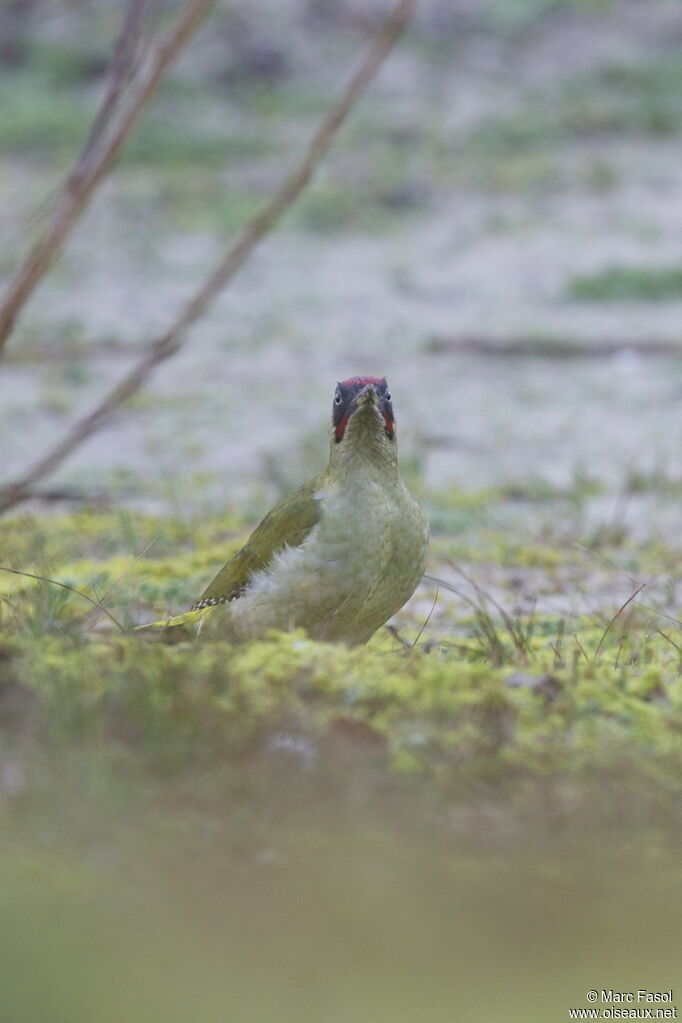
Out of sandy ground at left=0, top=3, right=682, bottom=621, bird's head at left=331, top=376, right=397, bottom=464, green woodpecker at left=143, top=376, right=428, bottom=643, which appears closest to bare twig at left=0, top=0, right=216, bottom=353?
green woodpecker at left=143, top=376, right=428, bottom=643

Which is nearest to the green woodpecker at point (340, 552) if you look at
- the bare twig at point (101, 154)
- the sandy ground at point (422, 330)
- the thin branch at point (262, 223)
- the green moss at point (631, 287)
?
the thin branch at point (262, 223)

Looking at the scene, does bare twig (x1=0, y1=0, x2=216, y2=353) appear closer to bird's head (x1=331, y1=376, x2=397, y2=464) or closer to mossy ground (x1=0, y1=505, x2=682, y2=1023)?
mossy ground (x1=0, y1=505, x2=682, y2=1023)

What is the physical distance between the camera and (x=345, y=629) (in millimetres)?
3174

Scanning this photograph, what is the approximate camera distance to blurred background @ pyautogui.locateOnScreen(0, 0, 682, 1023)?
2146mm

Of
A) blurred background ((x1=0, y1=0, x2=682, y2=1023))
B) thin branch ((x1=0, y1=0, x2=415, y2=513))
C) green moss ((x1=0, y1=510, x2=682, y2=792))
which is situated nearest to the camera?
thin branch ((x1=0, y1=0, x2=415, y2=513))

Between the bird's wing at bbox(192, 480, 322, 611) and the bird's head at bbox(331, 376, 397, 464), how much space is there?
0.13 m

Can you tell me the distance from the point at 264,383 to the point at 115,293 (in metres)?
2.38

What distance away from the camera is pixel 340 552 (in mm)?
3113

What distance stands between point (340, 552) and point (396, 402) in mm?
5029

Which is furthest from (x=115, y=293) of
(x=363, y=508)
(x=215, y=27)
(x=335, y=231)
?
(x=363, y=508)

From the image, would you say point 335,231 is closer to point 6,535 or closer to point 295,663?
point 6,535

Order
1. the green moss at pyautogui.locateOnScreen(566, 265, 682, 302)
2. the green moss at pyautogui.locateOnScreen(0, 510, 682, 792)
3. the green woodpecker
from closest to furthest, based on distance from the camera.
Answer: the green moss at pyautogui.locateOnScreen(0, 510, 682, 792), the green woodpecker, the green moss at pyautogui.locateOnScreen(566, 265, 682, 302)

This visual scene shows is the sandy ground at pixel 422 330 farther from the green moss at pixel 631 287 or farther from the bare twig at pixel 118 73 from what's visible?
the bare twig at pixel 118 73

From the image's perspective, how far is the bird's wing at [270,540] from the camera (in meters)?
3.24
